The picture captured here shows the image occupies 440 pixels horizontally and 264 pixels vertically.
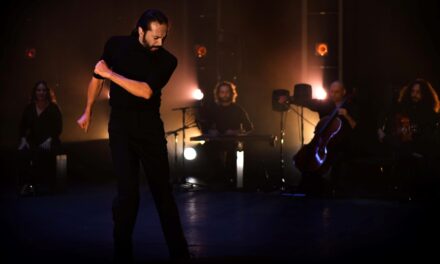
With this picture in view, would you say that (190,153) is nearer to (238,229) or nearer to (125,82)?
(238,229)

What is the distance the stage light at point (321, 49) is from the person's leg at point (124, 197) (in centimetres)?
685

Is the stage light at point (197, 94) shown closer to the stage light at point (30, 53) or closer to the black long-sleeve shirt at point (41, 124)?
the stage light at point (30, 53)

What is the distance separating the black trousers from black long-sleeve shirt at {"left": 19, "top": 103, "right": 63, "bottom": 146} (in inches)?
193

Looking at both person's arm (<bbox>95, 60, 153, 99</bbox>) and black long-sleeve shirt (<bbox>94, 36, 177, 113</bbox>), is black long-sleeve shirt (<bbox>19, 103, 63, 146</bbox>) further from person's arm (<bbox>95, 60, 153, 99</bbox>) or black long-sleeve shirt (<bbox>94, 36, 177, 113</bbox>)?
person's arm (<bbox>95, 60, 153, 99</bbox>)

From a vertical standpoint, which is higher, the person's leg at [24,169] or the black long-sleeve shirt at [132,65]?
the black long-sleeve shirt at [132,65]

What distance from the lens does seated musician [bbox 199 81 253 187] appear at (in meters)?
10.2

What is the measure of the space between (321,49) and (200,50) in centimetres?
196

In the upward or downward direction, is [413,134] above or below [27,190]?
above

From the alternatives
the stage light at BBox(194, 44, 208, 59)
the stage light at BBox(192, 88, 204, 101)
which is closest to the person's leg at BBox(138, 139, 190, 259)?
the stage light at BBox(194, 44, 208, 59)

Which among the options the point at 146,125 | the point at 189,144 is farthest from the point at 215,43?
the point at 146,125

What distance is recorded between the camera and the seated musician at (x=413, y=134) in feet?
29.6

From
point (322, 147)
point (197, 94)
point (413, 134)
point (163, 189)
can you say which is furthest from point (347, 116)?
point (163, 189)

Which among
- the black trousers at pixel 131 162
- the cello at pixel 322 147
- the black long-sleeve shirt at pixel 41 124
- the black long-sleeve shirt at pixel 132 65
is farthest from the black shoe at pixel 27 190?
the black long-sleeve shirt at pixel 132 65

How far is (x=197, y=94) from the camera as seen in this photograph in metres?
12.2
